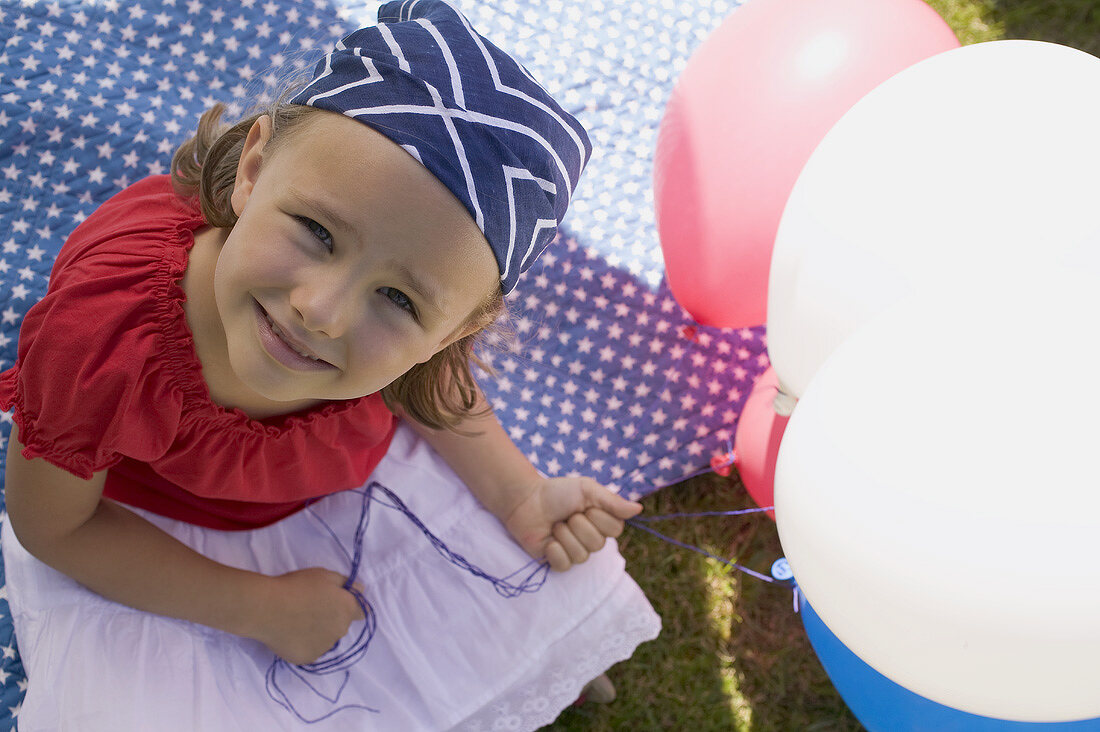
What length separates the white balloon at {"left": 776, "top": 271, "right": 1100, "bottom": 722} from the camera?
0.77 metres

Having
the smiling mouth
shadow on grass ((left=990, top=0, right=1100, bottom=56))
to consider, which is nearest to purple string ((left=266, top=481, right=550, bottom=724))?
the smiling mouth

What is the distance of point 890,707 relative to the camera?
111cm

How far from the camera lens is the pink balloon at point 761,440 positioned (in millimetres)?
1347

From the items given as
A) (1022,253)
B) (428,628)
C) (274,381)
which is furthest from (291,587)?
(1022,253)

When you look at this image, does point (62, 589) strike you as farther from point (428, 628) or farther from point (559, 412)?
point (559, 412)

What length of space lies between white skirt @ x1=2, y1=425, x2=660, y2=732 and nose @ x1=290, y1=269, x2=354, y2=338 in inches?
19.7

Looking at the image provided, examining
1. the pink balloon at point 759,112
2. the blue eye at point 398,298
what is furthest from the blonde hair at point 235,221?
the pink balloon at point 759,112

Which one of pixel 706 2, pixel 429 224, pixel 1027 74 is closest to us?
pixel 429 224

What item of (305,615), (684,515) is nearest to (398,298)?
(305,615)

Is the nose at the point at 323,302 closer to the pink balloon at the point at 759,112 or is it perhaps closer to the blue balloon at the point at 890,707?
the pink balloon at the point at 759,112

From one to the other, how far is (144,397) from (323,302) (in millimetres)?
285

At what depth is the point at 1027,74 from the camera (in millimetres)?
994

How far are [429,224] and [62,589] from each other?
674 mm

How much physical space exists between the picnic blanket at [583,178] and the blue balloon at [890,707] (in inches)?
17.9
